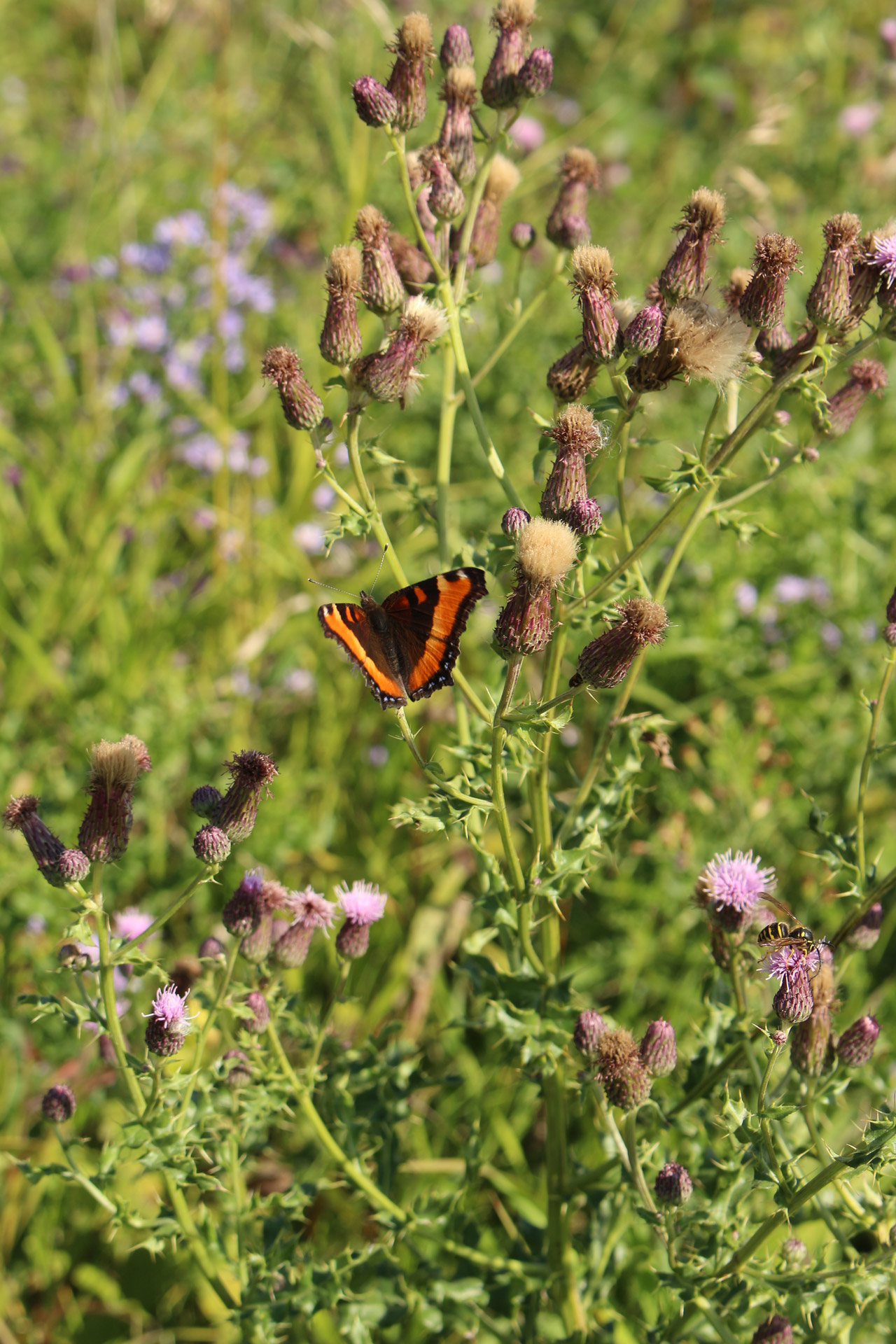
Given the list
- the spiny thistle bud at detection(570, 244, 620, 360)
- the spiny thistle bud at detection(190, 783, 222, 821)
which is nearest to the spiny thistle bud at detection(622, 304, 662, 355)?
the spiny thistle bud at detection(570, 244, 620, 360)

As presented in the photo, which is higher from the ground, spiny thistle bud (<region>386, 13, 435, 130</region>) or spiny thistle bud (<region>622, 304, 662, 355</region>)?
spiny thistle bud (<region>386, 13, 435, 130</region>)

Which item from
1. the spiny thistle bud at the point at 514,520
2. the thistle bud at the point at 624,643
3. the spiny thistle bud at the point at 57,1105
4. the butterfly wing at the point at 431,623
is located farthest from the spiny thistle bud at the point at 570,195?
the spiny thistle bud at the point at 57,1105

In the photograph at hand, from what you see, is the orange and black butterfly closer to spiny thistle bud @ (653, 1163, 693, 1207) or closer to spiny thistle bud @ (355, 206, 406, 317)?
spiny thistle bud @ (355, 206, 406, 317)

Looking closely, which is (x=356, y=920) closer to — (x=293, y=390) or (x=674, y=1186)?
(x=674, y=1186)

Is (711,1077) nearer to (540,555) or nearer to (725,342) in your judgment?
(540,555)

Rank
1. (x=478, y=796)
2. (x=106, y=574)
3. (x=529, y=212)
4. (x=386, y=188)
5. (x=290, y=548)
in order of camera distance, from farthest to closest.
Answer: (x=529, y=212) → (x=386, y=188) → (x=290, y=548) → (x=106, y=574) → (x=478, y=796)

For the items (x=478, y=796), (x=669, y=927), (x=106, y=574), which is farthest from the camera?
(x=106, y=574)

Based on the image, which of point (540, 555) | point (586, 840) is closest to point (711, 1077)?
point (586, 840)
